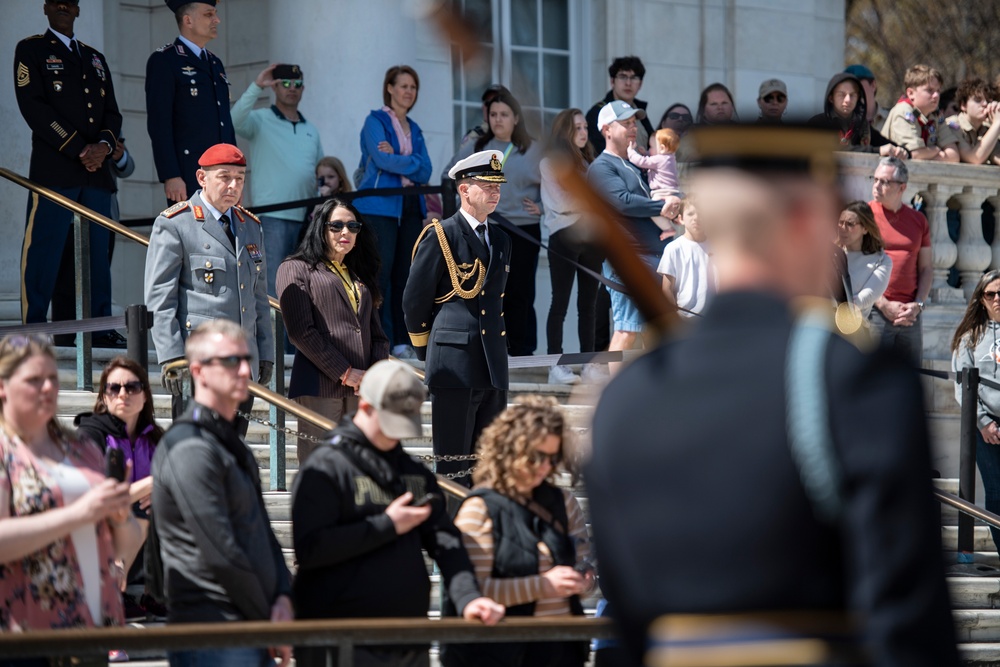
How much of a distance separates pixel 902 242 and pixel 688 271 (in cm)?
204

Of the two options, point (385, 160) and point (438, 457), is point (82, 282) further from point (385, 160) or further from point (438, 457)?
point (438, 457)

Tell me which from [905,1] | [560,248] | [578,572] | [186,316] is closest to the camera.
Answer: [578,572]

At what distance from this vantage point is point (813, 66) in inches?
556

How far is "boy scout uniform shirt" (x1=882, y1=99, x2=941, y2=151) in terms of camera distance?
11.3m

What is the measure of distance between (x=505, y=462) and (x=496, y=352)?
222 cm

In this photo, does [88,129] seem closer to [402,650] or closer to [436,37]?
[402,650]

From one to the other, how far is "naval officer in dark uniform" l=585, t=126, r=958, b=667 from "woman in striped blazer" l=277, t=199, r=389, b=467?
520cm

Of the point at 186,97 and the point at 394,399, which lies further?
the point at 186,97

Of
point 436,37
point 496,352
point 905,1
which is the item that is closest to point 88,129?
point 496,352

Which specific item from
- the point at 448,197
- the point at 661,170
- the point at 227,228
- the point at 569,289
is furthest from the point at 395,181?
the point at 227,228

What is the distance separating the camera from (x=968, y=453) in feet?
28.2

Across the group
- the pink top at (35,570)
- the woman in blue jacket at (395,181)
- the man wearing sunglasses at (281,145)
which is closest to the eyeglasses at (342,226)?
the woman in blue jacket at (395,181)

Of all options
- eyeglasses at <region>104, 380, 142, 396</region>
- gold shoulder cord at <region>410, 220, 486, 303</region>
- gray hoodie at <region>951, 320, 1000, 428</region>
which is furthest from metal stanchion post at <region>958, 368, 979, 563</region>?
eyeglasses at <region>104, 380, 142, 396</region>

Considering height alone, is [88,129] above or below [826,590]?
above
